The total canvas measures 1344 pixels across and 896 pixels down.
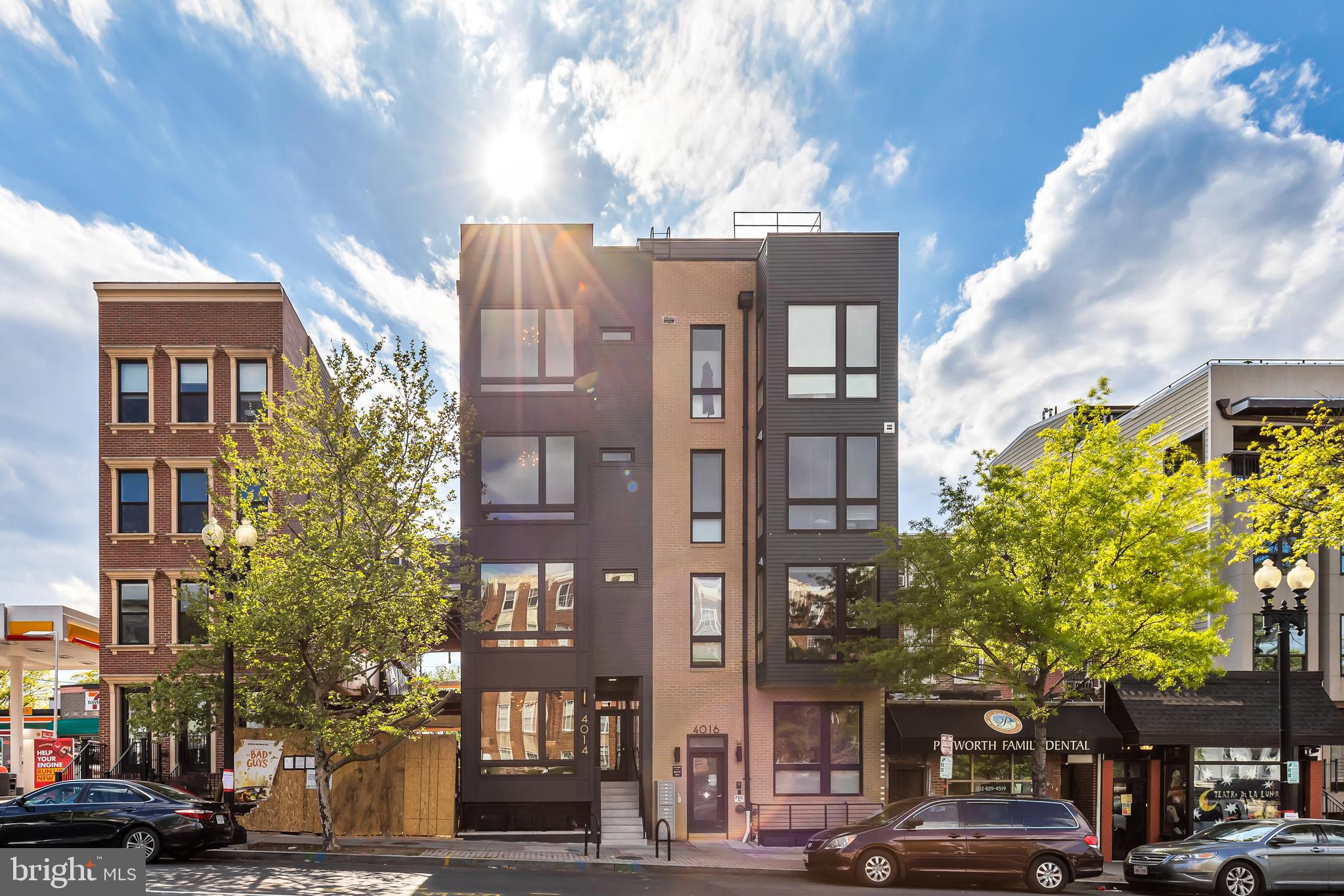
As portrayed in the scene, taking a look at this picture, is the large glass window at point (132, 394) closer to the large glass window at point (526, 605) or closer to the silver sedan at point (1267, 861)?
the large glass window at point (526, 605)

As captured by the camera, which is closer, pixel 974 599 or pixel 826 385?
pixel 974 599

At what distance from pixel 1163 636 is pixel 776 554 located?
335 inches

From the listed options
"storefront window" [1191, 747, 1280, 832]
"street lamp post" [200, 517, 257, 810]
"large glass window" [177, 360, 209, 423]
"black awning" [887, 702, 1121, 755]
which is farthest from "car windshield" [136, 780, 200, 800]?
"storefront window" [1191, 747, 1280, 832]

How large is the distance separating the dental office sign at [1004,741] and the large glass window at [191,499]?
2059 cm

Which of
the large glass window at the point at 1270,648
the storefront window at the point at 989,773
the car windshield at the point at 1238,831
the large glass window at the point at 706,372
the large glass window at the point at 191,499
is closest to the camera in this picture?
the car windshield at the point at 1238,831

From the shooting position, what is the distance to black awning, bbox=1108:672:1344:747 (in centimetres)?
2181

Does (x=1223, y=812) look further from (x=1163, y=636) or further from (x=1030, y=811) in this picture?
(x=1030, y=811)

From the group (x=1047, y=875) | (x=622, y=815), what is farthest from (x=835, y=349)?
(x=622, y=815)

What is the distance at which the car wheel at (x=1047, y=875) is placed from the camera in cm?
1617

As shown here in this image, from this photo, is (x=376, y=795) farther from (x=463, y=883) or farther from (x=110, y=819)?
(x=463, y=883)

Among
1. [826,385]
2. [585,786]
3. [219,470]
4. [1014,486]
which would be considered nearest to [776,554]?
[826,385]

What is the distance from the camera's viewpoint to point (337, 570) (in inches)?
715

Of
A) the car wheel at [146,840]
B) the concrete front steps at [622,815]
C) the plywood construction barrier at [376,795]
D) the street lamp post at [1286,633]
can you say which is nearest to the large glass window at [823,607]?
the concrete front steps at [622,815]

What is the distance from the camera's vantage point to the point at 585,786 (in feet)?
71.5
